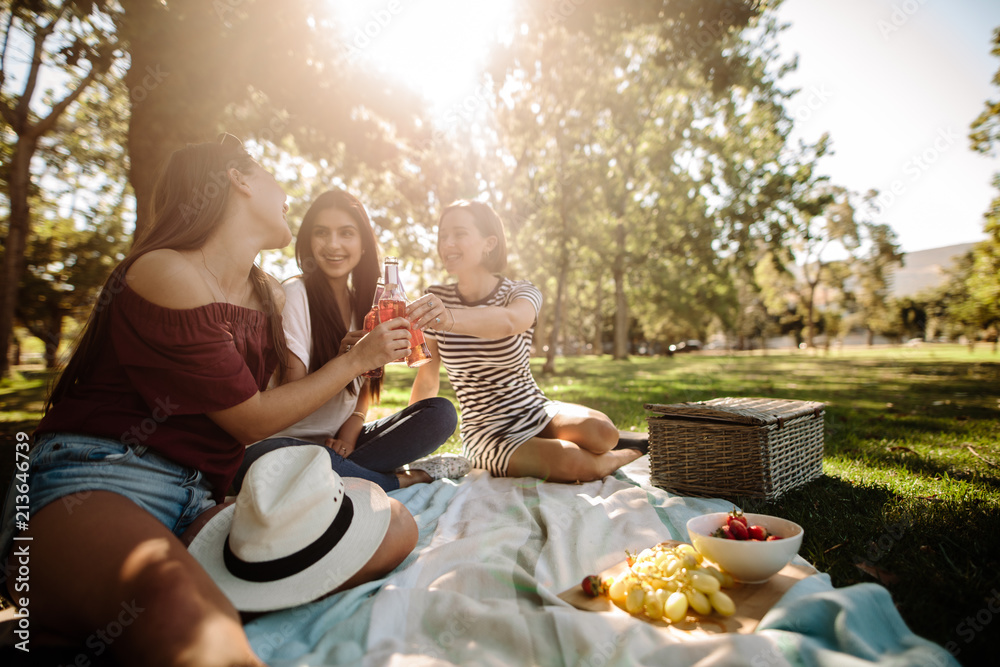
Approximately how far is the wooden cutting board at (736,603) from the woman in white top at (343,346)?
1.65 metres

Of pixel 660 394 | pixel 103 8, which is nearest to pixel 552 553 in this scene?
pixel 103 8

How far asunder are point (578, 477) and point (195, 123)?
5469mm

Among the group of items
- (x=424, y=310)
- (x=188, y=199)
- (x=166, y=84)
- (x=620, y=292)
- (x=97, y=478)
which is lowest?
(x=97, y=478)

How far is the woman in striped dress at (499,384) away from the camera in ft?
11.3

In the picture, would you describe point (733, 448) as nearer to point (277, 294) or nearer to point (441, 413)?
point (441, 413)

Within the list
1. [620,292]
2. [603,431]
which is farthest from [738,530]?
[620,292]

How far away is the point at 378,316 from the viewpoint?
2574 mm

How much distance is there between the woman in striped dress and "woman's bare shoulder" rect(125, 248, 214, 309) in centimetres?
171

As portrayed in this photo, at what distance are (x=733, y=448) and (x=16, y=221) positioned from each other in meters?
14.1

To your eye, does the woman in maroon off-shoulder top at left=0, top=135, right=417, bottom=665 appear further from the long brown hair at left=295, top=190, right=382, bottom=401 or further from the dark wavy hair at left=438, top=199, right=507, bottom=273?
the dark wavy hair at left=438, top=199, right=507, bottom=273

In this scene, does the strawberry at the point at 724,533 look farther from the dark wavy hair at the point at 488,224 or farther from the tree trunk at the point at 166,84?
the tree trunk at the point at 166,84

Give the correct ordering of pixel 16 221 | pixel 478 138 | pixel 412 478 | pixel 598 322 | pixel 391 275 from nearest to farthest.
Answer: pixel 391 275
pixel 412 478
pixel 16 221
pixel 478 138
pixel 598 322

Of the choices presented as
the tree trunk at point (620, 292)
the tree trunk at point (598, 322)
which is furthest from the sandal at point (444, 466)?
the tree trunk at point (598, 322)

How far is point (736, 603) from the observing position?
5.95 ft
